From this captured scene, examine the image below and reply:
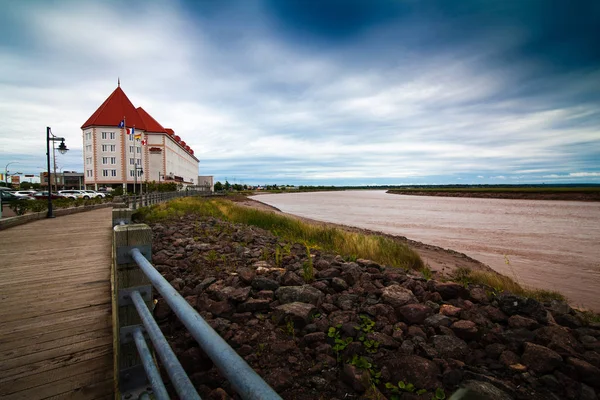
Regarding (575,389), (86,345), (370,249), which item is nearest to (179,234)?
(370,249)

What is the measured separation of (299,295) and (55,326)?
11.0ft

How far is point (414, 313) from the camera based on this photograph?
4.61 metres

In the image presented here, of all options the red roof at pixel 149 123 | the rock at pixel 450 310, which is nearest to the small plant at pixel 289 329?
the rock at pixel 450 310

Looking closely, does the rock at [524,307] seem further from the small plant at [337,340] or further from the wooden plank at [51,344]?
the wooden plank at [51,344]

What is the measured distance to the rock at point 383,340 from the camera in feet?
13.1

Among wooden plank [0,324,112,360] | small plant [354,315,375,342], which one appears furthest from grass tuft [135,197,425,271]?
wooden plank [0,324,112,360]

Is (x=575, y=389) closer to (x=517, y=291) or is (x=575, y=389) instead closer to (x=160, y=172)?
(x=517, y=291)

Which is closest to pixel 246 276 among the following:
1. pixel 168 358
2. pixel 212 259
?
pixel 212 259

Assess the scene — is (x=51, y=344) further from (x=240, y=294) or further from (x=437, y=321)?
(x=437, y=321)

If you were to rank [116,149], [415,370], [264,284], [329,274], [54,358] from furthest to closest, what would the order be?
[116,149], [329,274], [264,284], [415,370], [54,358]

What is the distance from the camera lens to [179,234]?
1159 cm

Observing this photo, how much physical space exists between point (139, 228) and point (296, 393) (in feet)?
7.70

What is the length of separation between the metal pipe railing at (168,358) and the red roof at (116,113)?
74700mm

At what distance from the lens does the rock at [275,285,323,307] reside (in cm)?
508
